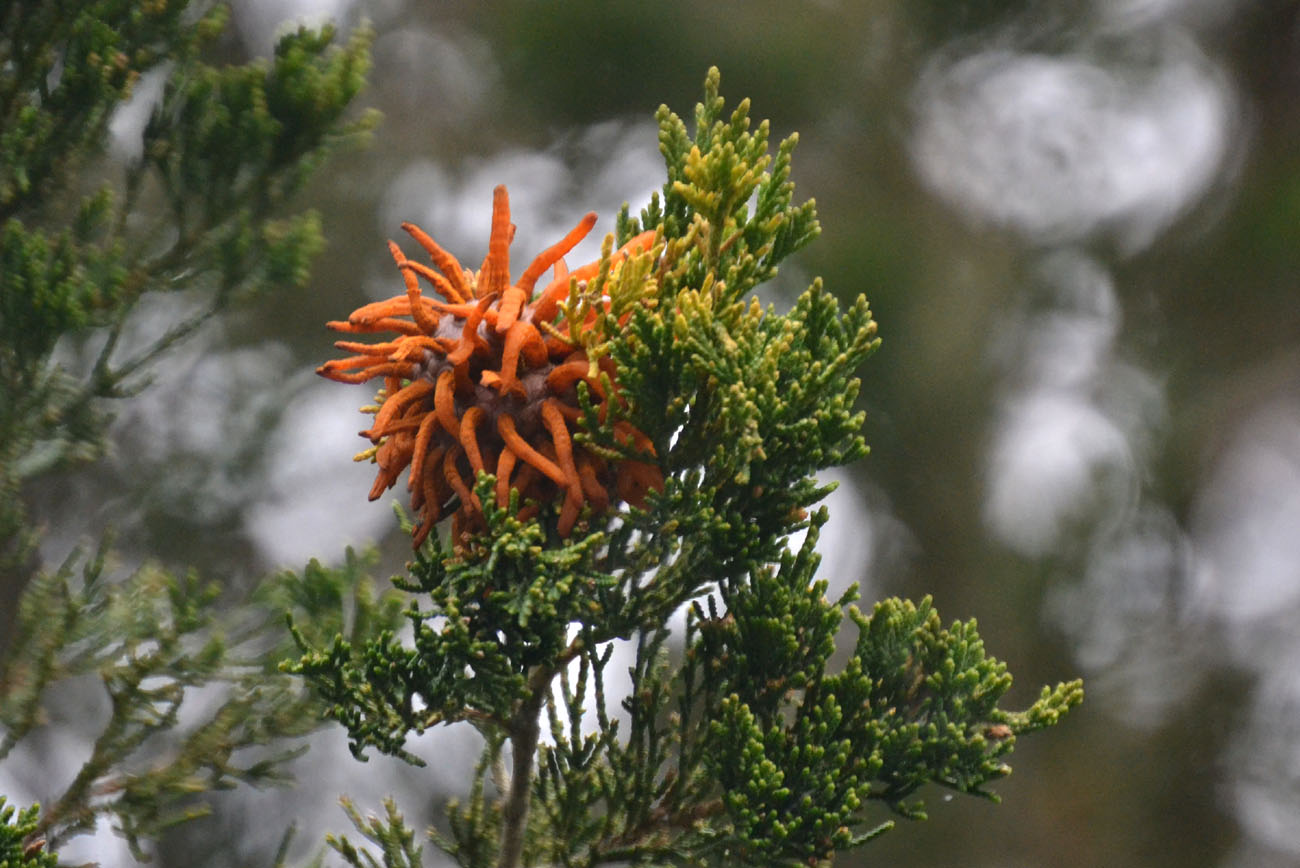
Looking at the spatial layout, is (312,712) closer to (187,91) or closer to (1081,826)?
(187,91)

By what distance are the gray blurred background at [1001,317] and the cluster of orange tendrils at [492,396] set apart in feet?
11.3

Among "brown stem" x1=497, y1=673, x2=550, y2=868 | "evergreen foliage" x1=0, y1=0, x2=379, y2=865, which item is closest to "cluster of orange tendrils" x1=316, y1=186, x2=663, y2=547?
"brown stem" x1=497, y1=673, x2=550, y2=868

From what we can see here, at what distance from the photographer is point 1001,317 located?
267 inches

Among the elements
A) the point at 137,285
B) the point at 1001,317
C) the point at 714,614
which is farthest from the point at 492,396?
the point at 1001,317

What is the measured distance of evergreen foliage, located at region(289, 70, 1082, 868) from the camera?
157cm

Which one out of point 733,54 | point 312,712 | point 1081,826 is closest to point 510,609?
point 312,712

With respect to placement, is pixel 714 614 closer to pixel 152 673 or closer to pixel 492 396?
pixel 492 396

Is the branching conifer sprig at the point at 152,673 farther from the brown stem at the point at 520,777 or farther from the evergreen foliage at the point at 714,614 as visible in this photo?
the evergreen foliage at the point at 714,614

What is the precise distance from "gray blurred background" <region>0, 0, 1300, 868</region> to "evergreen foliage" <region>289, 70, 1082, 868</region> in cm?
343

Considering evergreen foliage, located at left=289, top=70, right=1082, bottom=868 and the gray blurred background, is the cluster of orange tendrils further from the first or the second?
the gray blurred background

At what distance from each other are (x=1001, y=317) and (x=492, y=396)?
5.71 metres

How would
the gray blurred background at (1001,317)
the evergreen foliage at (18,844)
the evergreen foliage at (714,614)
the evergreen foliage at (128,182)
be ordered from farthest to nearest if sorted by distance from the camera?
the gray blurred background at (1001,317)
the evergreen foliage at (128,182)
the evergreen foliage at (18,844)
the evergreen foliage at (714,614)

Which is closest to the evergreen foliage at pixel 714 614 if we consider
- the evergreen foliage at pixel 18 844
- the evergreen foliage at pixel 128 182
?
the evergreen foliage at pixel 18 844

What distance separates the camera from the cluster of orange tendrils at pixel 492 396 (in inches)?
61.8
